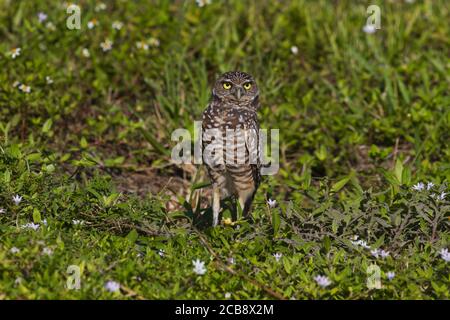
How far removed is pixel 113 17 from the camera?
816cm

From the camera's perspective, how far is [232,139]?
18.6 feet

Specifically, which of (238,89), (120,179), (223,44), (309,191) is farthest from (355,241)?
(223,44)

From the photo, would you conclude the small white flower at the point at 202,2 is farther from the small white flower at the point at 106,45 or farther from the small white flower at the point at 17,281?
the small white flower at the point at 17,281

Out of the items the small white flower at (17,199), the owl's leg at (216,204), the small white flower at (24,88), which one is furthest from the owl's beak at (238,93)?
the small white flower at (24,88)

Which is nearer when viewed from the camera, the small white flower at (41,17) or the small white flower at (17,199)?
the small white flower at (17,199)

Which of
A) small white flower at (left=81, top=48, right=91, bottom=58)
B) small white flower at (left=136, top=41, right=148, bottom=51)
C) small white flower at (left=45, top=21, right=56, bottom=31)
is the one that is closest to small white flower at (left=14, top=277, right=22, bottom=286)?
small white flower at (left=81, top=48, right=91, bottom=58)

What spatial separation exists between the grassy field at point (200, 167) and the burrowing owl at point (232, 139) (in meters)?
0.22

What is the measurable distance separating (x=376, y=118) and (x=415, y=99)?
509 millimetres

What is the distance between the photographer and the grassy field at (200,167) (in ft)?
14.1

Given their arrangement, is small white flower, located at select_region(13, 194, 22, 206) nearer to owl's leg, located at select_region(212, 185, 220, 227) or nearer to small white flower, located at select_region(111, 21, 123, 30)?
owl's leg, located at select_region(212, 185, 220, 227)

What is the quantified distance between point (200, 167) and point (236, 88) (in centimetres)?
85

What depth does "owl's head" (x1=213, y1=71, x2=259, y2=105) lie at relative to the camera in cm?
584
